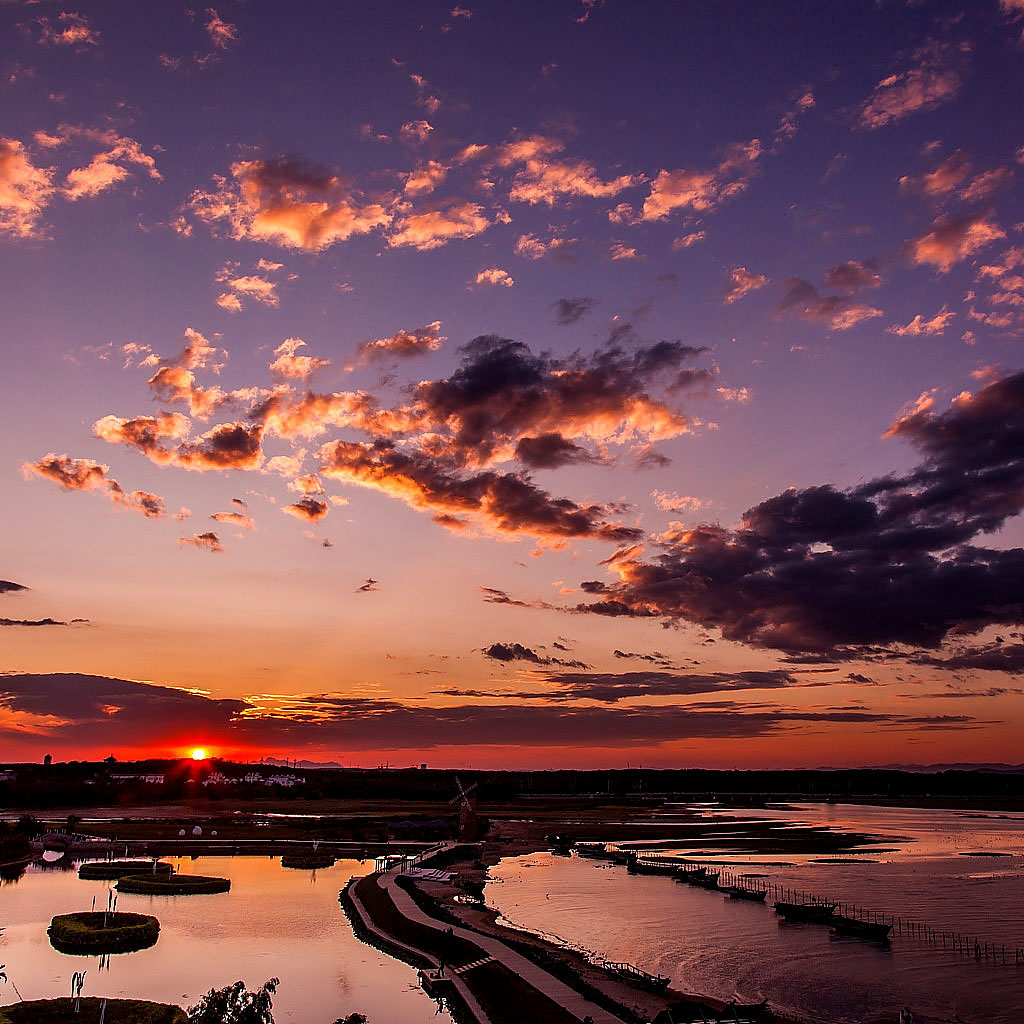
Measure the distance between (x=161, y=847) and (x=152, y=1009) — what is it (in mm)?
83130

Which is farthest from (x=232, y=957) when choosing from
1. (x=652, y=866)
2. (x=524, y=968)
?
(x=652, y=866)

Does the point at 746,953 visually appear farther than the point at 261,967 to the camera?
Yes

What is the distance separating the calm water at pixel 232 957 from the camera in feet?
159

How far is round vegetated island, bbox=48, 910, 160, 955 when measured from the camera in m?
59.1

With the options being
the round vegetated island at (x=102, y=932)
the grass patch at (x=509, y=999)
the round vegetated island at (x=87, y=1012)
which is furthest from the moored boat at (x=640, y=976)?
the round vegetated island at (x=102, y=932)

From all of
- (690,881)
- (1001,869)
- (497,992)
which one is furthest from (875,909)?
(497,992)

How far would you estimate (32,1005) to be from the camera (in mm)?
43094

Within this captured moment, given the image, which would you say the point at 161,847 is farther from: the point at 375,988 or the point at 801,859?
the point at 801,859

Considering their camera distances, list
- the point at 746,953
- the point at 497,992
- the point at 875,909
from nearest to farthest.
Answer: the point at 497,992 < the point at 746,953 < the point at 875,909

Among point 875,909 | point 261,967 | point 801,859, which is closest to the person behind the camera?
point 261,967

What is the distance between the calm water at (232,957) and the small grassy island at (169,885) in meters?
1.67

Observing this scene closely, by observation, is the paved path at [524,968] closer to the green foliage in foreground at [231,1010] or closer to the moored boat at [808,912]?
the green foliage in foreground at [231,1010]

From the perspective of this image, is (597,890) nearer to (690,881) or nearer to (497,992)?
(690,881)

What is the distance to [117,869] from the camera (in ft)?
320
